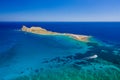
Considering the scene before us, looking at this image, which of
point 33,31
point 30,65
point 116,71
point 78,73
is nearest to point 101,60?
point 116,71

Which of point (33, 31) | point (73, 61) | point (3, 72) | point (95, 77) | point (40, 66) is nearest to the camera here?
point (95, 77)

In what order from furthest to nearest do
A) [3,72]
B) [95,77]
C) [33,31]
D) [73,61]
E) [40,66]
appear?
[33,31], [73,61], [40,66], [3,72], [95,77]

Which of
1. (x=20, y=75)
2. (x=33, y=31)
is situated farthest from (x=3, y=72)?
(x=33, y=31)

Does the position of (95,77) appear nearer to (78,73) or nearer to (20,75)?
(78,73)

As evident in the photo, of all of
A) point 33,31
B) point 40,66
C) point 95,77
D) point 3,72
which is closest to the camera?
point 95,77

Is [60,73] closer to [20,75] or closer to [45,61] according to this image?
[20,75]

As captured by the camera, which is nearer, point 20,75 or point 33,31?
point 20,75

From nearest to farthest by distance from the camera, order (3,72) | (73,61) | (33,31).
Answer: (3,72) → (73,61) → (33,31)

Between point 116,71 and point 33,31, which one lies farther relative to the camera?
point 33,31
